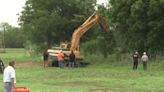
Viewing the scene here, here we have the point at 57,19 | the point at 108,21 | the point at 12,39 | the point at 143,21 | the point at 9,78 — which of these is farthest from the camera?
the point at 12,39

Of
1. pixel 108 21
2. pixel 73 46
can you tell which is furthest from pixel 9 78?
pixel 108 21

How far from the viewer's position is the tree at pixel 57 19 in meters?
38.1

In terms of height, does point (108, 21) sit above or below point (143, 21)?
above

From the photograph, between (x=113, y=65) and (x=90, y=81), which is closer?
(x=90, y=81)

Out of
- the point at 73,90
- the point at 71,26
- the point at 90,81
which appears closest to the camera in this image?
the point at 73,90

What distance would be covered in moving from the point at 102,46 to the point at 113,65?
16.0ft

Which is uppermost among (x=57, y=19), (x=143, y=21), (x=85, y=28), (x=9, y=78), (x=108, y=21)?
(x=57, y=19)

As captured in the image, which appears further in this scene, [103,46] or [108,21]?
[108,21]

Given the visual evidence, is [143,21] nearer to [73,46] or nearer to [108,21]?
[73,46]

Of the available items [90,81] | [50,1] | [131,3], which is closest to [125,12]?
[131,3]

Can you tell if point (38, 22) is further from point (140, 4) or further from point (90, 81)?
point (90, 81)

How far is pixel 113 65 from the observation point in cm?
2633

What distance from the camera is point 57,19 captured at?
38.3 m

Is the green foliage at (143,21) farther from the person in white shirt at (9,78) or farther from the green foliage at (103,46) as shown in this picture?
the person in white shirt at (9,78)
